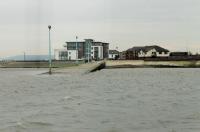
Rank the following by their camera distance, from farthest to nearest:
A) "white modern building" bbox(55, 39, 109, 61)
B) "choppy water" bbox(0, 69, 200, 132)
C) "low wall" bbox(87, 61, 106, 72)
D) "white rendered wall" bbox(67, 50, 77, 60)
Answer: "white modern building" bbox(55, 39, 109, 61)
"white rendered wall" bbox(67, 50, 77, 60)
"low wall" bbox(87, 61, 106, 72)
"choppy water" bbox(0, 69, 200, 132)

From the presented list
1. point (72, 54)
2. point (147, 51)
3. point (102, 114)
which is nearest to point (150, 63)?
point (147, 51)

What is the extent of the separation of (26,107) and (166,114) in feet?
23.7

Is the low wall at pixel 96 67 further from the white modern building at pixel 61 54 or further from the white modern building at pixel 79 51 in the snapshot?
the white modern building at pixel 61 54

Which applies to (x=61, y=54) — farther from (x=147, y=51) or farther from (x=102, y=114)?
(x=102, y=114)

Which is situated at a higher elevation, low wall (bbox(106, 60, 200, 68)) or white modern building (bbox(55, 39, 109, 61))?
white modern building (bbox(55, 39, 109, 61))

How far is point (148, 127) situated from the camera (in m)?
17.0

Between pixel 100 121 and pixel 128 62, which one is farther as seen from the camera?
pixel 128 62

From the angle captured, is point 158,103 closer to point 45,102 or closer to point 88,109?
point 88,109

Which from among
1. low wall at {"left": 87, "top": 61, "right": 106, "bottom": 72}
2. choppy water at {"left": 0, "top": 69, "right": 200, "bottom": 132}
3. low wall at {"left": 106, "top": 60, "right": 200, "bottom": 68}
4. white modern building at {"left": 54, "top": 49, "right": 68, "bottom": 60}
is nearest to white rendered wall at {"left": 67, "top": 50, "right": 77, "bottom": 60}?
white modern building at {"left": 54, "top": 49, "right": 68, "bottom": 60}

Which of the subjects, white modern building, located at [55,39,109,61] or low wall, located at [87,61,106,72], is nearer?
low wall, located at [87,61,106,72]

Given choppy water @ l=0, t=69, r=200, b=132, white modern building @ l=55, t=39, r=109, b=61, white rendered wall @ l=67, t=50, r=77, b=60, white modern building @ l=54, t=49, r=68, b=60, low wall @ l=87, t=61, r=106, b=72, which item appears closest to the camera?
choppy water @ l=0, t=69, r=200, b=132

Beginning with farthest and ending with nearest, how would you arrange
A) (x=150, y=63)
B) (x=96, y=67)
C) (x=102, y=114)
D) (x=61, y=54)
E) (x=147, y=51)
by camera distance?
1. (x=61, y=54)
2. (x=147, y=51)
3. (x=150, y=63)
4. (x=96, y=67)
5. (x=102, y=114)

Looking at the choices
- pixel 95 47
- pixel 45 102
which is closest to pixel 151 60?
pixel 95 47

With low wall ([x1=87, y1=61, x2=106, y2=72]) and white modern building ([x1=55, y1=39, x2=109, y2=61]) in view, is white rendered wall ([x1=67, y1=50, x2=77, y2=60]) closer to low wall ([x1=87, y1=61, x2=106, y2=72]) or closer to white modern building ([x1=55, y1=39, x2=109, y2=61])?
white modern building ([x1=55, y1=39, x2=109, y2=61])
